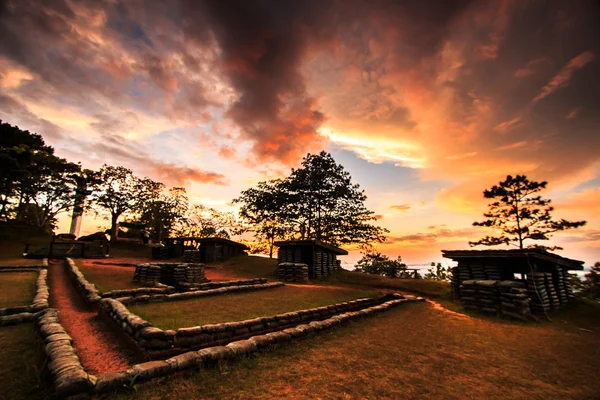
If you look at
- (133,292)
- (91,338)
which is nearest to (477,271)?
(91,338)

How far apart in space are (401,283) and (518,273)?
6947 millimetres

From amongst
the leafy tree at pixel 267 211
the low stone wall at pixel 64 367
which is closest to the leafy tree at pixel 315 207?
the leafy tree at pixel 267 211

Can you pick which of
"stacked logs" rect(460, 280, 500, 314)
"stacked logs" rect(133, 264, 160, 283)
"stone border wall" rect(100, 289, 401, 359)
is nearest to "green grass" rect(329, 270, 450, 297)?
"stacked logs" rect(460, 280, 500, 314)

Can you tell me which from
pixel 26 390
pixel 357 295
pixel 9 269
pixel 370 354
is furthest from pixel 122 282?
pixel 370 354

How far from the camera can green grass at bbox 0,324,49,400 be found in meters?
4.12

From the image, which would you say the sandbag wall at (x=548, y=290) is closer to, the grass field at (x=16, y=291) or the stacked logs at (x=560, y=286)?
the stacked logs at (x=560, y=286)

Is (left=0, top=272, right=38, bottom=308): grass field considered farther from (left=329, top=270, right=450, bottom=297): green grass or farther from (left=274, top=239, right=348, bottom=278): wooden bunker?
(left=329, top=270, right=450, bottom=297): green grass

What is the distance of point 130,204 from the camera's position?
1590 inches

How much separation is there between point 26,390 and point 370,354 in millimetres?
6494

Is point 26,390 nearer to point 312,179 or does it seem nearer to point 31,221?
point 312,179

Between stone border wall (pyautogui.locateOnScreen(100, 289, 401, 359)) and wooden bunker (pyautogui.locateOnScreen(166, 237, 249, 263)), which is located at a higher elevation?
wooden bunker (pyautogui.locateOnScreen(166, 237, 249, 263))

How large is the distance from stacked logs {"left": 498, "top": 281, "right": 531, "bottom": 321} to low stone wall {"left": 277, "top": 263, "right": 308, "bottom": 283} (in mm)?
12580

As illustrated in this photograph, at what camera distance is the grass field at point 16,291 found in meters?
8.98

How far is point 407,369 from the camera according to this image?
5645mm
